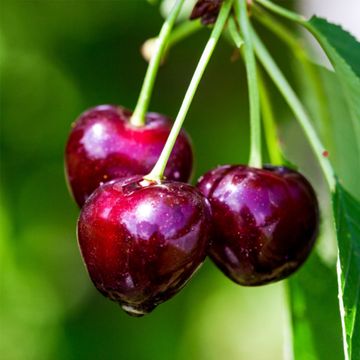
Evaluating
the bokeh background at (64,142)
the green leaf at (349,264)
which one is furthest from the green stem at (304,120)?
the bokeh background at (64,142)

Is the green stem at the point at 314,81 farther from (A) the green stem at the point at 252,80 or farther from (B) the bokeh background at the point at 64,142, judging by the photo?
(B) the bokeh background at the point at 64,142

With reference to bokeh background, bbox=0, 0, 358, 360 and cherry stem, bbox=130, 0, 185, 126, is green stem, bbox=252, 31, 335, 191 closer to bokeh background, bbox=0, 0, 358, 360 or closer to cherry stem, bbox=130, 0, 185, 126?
cherry stem, bbox=130, 0, 185, 126

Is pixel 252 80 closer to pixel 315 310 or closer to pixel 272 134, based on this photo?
pixel 272 134

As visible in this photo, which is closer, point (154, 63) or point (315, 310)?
point (154, 63)

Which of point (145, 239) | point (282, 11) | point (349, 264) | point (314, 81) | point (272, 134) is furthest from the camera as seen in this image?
point (314, 81)

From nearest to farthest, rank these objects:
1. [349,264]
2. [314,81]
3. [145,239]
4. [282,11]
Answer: [145,239]
[349,264]
[282,11]
[314,81]

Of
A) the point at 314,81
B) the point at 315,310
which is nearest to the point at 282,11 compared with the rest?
the point at 314,81
